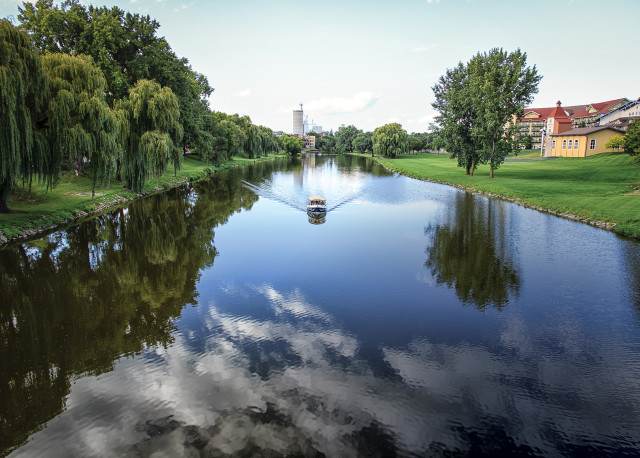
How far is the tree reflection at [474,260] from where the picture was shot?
1784cm

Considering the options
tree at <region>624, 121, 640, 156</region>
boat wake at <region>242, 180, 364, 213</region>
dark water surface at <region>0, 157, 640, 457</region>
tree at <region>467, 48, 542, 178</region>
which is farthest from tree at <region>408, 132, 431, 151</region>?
dark water surface at <region>0, 157, 640, 457</region>

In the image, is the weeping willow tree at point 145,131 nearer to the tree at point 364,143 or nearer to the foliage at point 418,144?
the foliage at point 418,144

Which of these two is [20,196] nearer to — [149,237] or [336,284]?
[149,237]

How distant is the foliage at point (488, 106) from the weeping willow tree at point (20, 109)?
44.0m

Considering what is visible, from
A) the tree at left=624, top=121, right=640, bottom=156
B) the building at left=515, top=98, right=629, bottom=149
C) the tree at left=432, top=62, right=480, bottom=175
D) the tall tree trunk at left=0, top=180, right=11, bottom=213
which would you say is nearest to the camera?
the tall tree trunk at left=0, top=180, right=11, bottom=213

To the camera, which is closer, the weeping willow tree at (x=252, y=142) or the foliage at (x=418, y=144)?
the weeping willow tree at (x=252, y=142)

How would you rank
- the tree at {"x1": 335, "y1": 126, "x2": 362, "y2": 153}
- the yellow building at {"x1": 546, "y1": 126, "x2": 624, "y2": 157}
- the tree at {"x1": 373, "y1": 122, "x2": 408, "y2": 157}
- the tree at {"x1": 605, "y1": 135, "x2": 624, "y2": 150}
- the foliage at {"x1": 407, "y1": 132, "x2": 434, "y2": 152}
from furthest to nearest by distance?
the tree at {"x1": 335, "y1": 126, "x2": 362, "y2": 153}, the foliage at {"x1": 407, "y1": 132, "x2": 434, "y2": 152}, the tree at {"x1": 373, "y1": 122, "x2": 408, "y2": 157}, the yellow building at {"x1": 546, "y1": 126, "x2": 624, "y2": 157}, the tree at {"x1": 605, "y1": 135, "x2": 624, "y2": 150}

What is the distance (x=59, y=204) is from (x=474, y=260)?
29382mm

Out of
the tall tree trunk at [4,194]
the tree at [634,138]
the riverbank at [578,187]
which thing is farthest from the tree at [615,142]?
the tall tree trunk at [4,194]

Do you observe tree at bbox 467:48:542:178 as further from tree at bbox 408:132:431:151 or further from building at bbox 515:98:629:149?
tree at bbox 408:132:431:151

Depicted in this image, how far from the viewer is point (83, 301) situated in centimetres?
1639

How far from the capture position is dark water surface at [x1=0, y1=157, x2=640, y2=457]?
9320 millimetres

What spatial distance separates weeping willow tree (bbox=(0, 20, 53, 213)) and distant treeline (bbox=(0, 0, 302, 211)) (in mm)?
51

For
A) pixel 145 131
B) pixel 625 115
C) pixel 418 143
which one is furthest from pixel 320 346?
pixel 418 143
